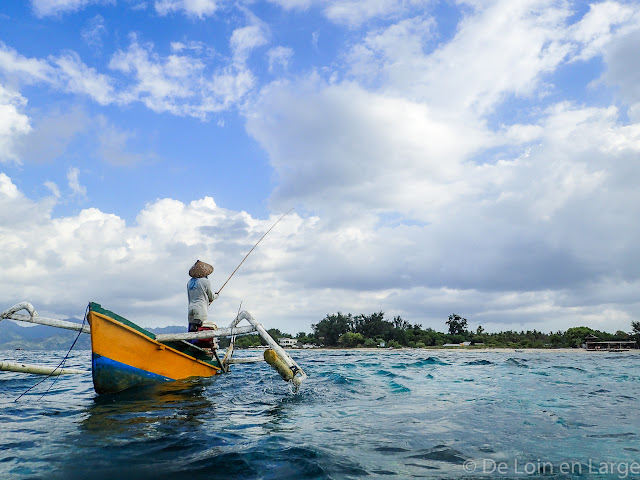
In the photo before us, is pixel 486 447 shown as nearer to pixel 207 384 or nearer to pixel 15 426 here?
pixel 15 426

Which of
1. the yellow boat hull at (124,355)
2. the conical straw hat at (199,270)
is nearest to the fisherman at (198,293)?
the conical straw hat at (199,270)

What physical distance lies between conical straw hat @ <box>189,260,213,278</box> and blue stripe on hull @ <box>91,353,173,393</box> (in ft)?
10.8

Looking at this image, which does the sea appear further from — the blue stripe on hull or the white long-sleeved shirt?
the white long-sleeved shirt

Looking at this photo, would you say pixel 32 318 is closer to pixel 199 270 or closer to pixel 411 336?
pixel 199 270

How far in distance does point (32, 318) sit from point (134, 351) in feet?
9.43

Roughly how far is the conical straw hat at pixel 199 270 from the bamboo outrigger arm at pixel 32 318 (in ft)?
11.0

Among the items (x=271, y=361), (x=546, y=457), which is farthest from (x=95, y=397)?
(x=546, y=457)

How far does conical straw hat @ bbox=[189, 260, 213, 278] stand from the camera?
12531 mm

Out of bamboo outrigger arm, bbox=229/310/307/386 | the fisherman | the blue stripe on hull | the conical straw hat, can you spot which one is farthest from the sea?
the conical straw hat

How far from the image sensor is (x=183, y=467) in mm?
4531

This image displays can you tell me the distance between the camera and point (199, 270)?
1255cm

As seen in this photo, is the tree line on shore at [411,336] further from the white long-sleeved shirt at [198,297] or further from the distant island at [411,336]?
the white long-sleeved shirt at [198,297]

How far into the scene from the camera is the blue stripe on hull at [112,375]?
930 centimetres

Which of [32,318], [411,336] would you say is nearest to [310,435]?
[32,318]
